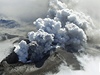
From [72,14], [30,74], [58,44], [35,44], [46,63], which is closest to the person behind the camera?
[30,74]

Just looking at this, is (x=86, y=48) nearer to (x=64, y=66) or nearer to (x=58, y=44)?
(x=58, y=44)

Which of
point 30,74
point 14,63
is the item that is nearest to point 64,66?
point 30,74

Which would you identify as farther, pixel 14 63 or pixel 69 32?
pixel 69 32

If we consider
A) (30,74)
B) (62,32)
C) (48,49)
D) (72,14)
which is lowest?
(30,74)

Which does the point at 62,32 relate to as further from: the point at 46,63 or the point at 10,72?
the point at 10,72

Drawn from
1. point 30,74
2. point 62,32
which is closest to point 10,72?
point 30,74

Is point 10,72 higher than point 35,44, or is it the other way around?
point 35,44

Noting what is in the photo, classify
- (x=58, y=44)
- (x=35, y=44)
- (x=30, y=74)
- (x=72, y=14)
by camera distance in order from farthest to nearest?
(x=72, y=14) < (x=58, y=44) < (x=35, y=44) < (x=30, y=74)

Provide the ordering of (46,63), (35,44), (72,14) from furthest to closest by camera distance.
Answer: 1. (72,14)
2. (35,44)
3. (46,63)

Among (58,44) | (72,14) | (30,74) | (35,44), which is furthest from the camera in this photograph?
(72,14)
